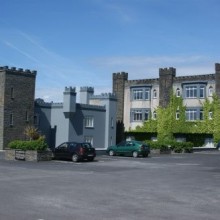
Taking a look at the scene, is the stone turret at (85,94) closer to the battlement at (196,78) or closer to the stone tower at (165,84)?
the stone tower at (165,84)

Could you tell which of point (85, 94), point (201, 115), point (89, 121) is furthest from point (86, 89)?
point (201, 115)

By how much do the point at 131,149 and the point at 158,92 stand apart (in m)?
27.1

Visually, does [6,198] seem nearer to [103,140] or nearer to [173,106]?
[103,140]

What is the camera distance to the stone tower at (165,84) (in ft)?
215

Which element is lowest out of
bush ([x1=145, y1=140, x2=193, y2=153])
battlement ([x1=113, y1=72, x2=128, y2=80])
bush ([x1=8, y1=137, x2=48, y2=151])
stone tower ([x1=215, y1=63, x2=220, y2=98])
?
bush ([x1=8, y1=137, x2=48, y2=151])

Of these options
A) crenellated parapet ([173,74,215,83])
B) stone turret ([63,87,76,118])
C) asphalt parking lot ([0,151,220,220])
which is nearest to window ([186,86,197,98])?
crenellated parapet ([173,74,215,83])

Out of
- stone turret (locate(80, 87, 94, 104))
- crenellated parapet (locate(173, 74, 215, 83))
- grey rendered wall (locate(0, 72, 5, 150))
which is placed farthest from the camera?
crenellated parapet (locate(173, 74, 215, 83))

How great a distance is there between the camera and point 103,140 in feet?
177

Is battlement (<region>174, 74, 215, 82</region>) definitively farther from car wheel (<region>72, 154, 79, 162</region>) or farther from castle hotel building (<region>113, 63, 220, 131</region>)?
car wheel (<region>72, 154, 79, 162</region>)

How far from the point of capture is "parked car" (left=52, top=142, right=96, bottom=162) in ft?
110

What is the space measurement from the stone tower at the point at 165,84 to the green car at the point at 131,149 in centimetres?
2505

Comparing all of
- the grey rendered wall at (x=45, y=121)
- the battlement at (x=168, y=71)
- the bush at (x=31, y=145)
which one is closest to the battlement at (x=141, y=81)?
the battlement at (x=168, y=71)

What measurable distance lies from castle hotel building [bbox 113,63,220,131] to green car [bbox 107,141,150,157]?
2337cm

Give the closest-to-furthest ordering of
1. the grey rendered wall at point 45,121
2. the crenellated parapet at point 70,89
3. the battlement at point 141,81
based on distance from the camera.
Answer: the crenellated parapet at point 70,89
the grey rendered wall at point 45,121
the battlement at point 141,81
